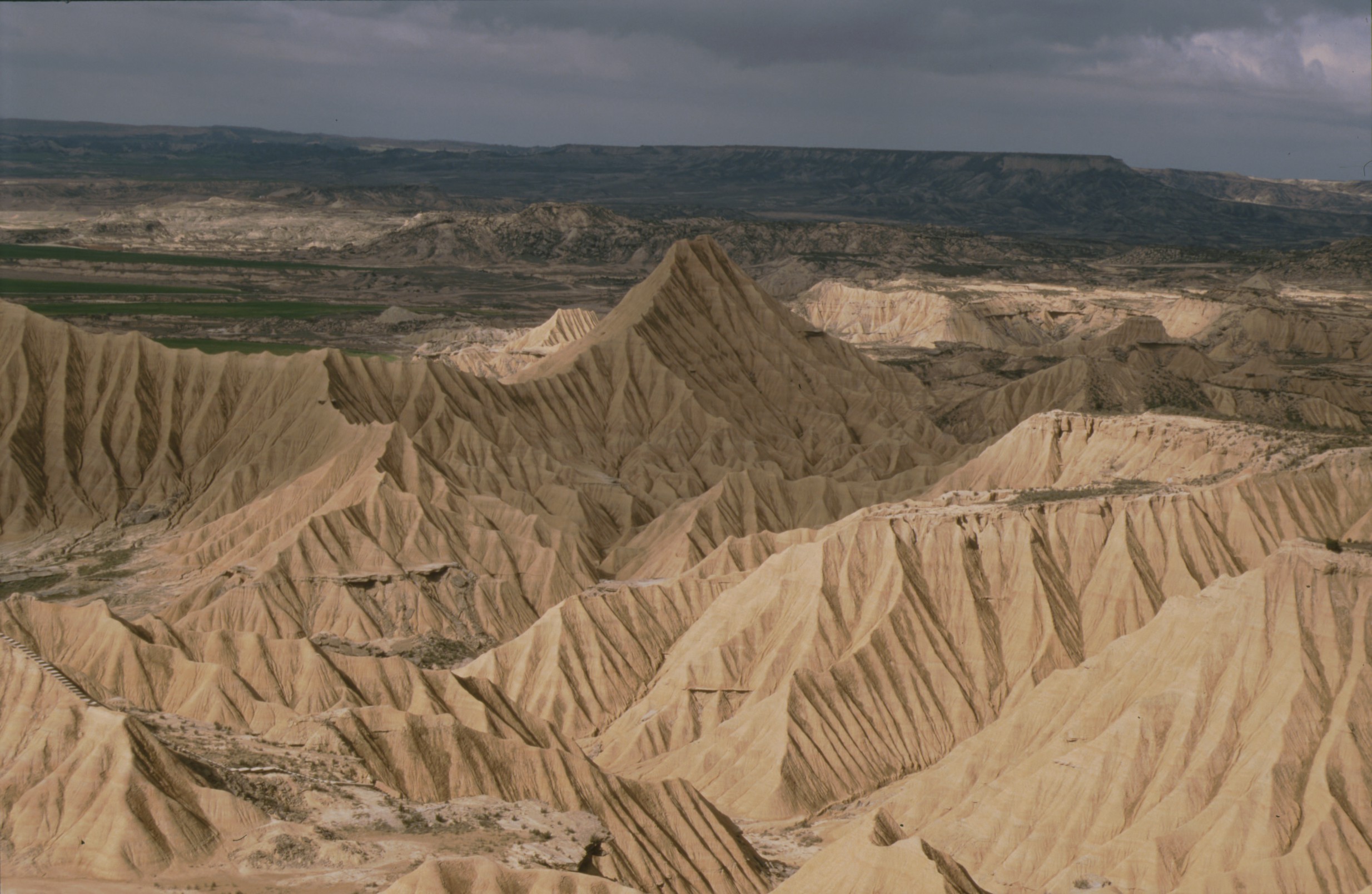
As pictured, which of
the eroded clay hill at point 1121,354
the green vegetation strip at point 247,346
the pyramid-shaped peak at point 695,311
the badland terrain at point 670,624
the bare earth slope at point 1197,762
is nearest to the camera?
the badland terrain at point 670,624

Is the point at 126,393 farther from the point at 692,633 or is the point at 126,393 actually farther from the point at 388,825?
the point at 388,825

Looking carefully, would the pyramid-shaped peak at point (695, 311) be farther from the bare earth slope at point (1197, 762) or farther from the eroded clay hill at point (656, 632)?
the bare earth slope at point (1197, 762)

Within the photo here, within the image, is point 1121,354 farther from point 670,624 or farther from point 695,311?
point 670,624

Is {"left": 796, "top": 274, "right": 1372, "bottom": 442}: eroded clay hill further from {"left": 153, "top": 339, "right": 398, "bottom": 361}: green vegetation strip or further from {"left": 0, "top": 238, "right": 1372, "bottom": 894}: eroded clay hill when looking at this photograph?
{"left": 153, "top": 339, "right": 398, "bottom": 361}: green vegetation strip

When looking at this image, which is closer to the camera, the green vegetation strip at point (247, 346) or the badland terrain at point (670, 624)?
the badland terrain at point (670, 624)

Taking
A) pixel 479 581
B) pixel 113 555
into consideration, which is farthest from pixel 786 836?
pixel 113 555

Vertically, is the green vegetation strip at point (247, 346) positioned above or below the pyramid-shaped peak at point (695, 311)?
below

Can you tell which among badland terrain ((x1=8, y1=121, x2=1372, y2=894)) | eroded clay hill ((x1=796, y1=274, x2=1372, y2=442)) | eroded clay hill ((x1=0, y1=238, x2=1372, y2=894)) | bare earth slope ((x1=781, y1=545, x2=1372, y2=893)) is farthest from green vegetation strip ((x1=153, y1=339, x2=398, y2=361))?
bare earth slope ((x1=781, y1=545, x2=1372, y2=893))

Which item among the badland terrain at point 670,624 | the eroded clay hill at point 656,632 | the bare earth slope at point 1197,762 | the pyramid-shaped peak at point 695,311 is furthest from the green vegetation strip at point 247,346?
the bare earth slope at point 1197,762
